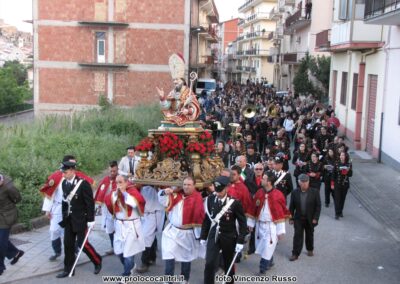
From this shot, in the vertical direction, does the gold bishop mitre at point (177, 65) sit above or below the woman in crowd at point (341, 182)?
above

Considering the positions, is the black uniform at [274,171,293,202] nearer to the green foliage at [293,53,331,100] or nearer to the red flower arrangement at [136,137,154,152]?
the red flower arrangement at [136,137,154,152]

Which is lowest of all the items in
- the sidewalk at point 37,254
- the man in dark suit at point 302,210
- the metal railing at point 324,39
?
the sidewalk at point 37,254

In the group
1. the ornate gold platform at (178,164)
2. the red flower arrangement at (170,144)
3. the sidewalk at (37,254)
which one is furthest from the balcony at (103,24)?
the red flower arrangement at (170,144)

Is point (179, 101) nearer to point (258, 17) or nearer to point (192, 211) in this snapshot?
point (192, 211)

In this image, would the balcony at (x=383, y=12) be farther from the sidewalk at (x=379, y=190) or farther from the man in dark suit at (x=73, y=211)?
the man in dark suit at (x=73, y=211)

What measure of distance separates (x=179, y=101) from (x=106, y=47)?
80.7 ft

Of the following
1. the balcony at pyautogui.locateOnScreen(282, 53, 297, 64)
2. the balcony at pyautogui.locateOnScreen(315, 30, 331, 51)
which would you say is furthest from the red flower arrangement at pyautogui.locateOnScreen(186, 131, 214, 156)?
the balcony at pyautogui.locateOnScreen(282, 53, 297, 64)

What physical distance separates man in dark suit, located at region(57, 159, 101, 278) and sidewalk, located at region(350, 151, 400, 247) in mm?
6208

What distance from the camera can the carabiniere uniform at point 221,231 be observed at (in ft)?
24.8

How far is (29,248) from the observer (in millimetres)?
9758

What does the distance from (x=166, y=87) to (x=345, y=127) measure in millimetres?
11763

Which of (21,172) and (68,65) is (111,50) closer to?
(68,65)

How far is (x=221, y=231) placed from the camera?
757 cm

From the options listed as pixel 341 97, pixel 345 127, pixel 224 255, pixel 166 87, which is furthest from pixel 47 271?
pixel 166 87
